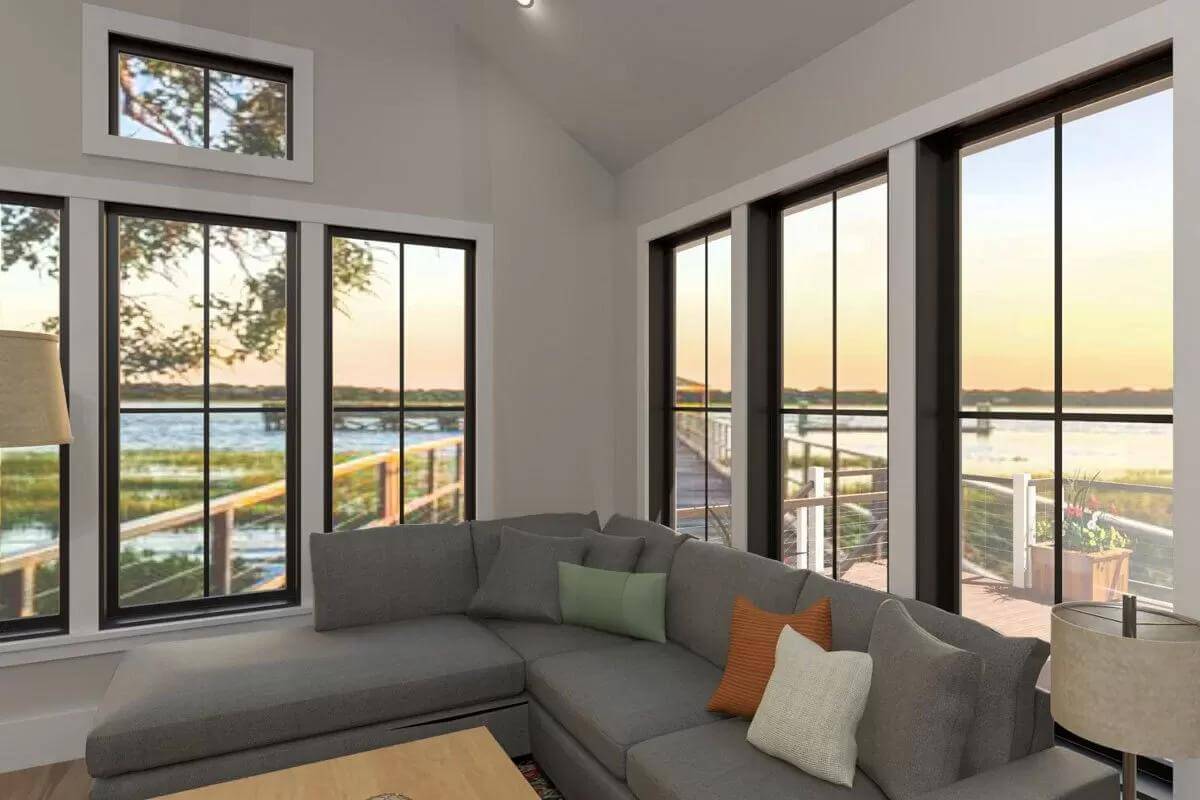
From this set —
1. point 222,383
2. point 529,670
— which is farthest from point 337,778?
point 222,383

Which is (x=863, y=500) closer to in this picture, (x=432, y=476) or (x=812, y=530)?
(x=812, y=530)

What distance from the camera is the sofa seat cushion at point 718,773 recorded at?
182cm

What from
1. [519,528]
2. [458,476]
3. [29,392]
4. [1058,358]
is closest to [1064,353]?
[1058,358]

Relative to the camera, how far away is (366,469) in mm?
3779

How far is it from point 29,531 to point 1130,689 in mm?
3853

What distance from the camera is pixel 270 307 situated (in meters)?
3.56

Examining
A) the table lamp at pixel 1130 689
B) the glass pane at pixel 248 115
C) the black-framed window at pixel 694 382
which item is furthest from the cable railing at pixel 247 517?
the table lamp at pixel 1130 689

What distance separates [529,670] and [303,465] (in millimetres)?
1560

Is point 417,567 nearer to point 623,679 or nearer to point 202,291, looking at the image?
point 623,679

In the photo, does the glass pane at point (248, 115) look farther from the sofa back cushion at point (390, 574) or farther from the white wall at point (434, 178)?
the sofa back cushion at point (390, 574)

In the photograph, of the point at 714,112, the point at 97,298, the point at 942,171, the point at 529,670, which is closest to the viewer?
the point at 942,171

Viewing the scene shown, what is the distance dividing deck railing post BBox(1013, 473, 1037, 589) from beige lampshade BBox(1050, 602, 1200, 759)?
66 centimetres

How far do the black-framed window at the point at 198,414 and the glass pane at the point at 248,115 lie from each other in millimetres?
361

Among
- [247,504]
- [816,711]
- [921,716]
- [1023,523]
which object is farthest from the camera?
[247,504]
